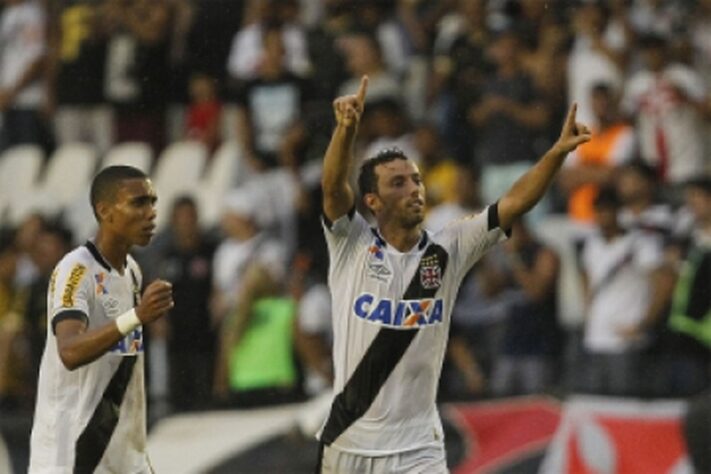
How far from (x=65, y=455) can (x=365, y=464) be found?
5.16 ft

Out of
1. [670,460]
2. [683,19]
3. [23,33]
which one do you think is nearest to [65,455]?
[670,460]

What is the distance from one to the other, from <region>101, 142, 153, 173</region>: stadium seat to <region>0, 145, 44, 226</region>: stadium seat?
840mm

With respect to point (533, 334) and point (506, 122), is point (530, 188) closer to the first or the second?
point (533, 334)

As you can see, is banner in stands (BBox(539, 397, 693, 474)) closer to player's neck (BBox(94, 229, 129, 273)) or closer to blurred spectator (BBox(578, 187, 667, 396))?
blurred spectator (BBox(578, 187, 667, 396))

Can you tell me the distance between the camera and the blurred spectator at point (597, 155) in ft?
53.6

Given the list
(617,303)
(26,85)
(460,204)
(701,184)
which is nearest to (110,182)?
(617,303)

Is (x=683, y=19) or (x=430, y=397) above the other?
(x=683, y=19)

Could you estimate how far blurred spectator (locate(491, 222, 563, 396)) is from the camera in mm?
15633

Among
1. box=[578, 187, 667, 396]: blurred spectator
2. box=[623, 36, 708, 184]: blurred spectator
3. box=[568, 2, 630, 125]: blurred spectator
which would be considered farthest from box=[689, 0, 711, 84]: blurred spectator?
box=[578, 187, 667, 396]: blurred spectator

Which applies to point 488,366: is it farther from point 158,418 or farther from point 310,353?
point 158,418

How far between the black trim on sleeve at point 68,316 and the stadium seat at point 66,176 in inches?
404

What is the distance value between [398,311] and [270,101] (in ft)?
29.1

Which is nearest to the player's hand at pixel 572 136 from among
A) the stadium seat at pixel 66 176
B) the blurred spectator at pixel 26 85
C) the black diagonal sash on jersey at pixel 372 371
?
the black diagonal sash on jersey at pixel 372 371

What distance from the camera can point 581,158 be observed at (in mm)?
16609
